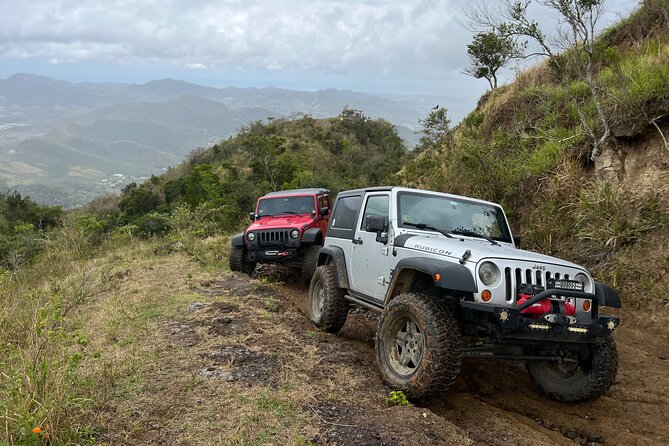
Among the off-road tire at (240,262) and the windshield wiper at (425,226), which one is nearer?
the windshield wiper at (425,226)

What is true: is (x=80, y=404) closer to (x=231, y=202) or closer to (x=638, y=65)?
(x=638, y=65)

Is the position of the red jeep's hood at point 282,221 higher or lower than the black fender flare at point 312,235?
higher

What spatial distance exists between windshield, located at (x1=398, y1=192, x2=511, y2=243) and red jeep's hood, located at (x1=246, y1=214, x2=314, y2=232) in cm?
432

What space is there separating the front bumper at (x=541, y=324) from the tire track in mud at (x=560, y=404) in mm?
703

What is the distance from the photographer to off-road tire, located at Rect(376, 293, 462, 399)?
3779 millimetres

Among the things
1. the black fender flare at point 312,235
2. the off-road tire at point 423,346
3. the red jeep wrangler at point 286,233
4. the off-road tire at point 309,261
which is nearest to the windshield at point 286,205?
the red jeep wrangler at point 286,233

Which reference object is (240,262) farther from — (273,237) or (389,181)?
(389,181)

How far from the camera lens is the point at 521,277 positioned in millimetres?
4012

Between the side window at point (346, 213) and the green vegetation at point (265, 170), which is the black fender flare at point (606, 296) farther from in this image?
the green vegetation at point (265, 170)

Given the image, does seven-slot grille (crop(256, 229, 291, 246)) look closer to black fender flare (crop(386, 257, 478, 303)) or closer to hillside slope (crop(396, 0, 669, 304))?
hillside slope (crop(396, 0, 669, 304))

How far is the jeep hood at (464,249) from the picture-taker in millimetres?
4094

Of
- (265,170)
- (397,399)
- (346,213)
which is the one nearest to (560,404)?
(397,399)

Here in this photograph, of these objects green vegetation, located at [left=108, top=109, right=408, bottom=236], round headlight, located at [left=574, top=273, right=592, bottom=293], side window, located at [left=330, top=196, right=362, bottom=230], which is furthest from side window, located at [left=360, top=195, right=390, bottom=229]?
green vegetation, located at [left=108, top=109, right=408, bottom=236]

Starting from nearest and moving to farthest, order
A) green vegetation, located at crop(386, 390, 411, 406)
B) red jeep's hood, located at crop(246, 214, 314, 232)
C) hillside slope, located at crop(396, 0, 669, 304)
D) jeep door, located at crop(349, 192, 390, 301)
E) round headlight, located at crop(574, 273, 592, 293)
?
green vegetation, located at crop(386, 390, 411, 406) < round headlight, located at crop(574, 273, 592, 293) < jeep door, located at crop(349, 192, 390, 301) < hillside slope, located at crop(396, 0, 669, 304) < red jeep's hood, located at crop(246, 214, 314, 232)
